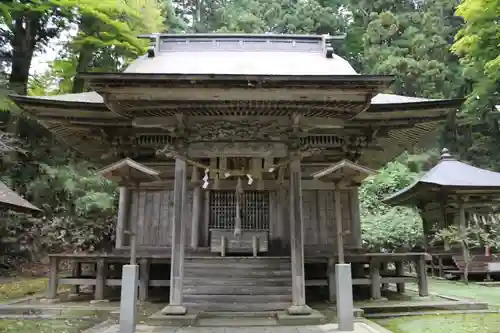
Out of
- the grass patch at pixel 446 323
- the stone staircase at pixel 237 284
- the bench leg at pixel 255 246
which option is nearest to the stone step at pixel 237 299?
the stone staircase at pixel 237 284

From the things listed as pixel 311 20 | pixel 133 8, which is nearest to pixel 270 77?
pixel 133 8

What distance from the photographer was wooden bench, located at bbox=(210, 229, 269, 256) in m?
9.07

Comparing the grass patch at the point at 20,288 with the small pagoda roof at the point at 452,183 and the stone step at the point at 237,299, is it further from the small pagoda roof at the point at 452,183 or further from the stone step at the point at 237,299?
the small pagoda roof at the point at 452,183

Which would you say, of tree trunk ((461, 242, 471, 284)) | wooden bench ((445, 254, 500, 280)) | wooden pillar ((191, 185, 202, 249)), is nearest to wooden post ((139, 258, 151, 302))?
wooden pillar ((191, 185, 202, 249))

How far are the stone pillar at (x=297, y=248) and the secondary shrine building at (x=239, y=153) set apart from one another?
23 mm

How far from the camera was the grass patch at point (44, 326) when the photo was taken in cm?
614

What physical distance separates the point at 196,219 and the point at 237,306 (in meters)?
2.68

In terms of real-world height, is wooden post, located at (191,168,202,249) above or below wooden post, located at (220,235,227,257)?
above

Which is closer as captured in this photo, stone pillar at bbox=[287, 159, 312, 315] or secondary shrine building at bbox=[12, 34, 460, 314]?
secondary shrine building at bbox=[12, 34, 460, 314]

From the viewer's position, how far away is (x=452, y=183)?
45.8ft

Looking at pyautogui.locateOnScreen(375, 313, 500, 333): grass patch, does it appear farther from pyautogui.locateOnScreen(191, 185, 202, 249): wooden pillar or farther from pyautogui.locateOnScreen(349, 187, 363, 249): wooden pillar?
pyautogui.locateOnScreen(191, 185, 202, 249): wooden pillar

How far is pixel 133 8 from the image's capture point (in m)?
17.6

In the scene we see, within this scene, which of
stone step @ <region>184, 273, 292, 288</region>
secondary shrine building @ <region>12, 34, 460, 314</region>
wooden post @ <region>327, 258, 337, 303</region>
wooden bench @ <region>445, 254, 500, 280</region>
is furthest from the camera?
wooden bench @ <region>445, 254, 500, 280</region>

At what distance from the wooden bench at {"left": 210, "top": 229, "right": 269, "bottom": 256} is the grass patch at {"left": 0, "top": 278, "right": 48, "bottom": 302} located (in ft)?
16.6
